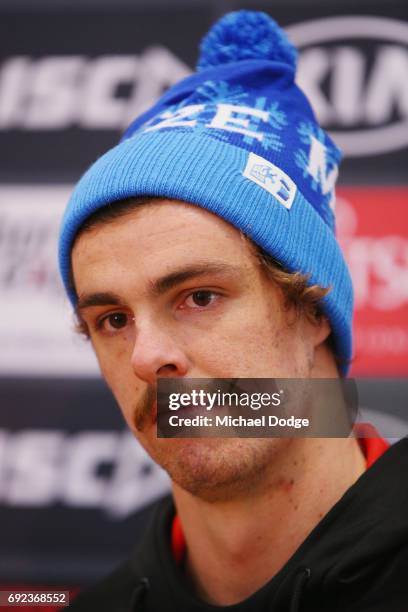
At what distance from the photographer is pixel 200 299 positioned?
3.00ft

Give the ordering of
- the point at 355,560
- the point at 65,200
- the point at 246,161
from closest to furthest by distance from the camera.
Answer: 1. the point at 355,560
2. the point at 246,161
3. the point at 65,200

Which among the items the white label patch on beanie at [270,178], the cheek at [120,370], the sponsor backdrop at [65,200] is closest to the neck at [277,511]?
the cheek at [120,370]

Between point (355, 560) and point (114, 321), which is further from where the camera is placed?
point (114, 321)

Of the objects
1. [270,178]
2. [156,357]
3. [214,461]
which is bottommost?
[214,461]

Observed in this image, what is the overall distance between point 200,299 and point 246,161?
7.6 inches

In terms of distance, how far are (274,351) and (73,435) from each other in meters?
0.89

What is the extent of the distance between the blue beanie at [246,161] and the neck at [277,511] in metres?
0.17

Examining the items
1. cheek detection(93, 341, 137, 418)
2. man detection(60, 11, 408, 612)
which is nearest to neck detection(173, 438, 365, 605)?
man detection(60, 11, 408, 612)

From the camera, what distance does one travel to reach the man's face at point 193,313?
0.88m

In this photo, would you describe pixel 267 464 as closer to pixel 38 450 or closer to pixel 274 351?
pixel 274 351

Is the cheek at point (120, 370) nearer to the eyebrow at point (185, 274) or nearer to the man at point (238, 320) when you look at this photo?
the man at point (238, 320)

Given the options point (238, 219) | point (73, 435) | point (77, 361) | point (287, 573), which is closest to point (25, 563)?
point (73, 435)

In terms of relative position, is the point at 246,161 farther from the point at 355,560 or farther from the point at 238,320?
the point at 355,560

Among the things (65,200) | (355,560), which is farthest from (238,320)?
(65,200)
